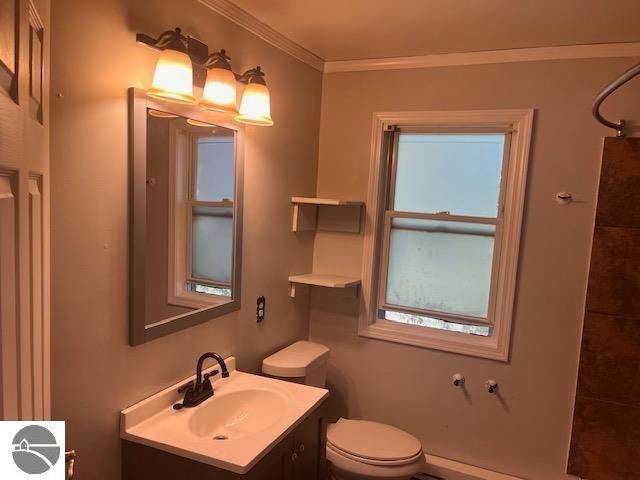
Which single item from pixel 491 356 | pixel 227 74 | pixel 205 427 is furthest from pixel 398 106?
pixel 205 427

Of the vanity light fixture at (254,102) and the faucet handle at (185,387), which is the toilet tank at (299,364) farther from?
the vanity light fixture at (254,102)

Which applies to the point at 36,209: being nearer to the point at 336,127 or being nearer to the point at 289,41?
the point at 289,41

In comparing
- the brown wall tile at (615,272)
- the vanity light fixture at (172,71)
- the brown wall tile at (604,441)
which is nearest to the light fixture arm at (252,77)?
the vanity light fixture at (172,71)

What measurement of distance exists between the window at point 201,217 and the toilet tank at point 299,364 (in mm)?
441

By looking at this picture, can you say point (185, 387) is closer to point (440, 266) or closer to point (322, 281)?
point (322, 281)

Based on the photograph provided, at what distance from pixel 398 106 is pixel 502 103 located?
522 mm

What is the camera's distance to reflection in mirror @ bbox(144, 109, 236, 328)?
1.59 m

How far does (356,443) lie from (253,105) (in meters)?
1.60

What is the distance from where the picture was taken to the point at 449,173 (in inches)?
99.0

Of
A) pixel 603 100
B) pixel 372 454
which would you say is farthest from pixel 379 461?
pixel 603 100

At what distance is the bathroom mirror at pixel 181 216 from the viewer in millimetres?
1515

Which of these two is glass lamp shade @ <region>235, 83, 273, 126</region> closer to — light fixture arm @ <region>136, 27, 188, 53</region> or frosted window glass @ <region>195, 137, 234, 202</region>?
frosted window glass @ <region>195, 137, 234, 202</region>

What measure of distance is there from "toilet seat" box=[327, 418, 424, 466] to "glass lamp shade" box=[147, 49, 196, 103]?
66.5 inches

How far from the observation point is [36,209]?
35.8 inches
